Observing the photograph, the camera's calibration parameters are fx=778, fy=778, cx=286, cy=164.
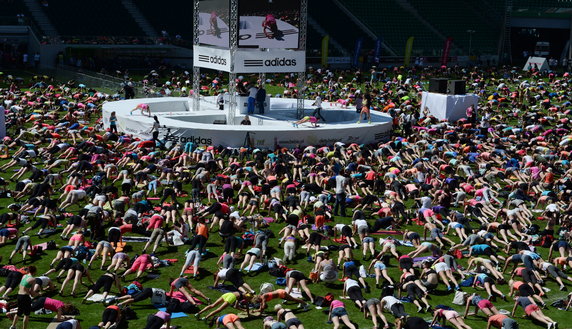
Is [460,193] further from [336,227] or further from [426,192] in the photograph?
[336,227]

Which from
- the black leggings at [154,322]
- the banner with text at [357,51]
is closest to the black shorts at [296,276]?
the black leggings at [154,322]

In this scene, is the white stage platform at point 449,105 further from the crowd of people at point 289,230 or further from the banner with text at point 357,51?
the banner with text at point 357,51

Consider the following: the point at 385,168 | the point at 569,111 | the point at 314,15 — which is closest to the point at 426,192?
the point at 385,168

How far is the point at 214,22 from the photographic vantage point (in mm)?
37094

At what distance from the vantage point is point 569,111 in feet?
148

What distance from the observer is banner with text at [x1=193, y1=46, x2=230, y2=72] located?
1411 inches

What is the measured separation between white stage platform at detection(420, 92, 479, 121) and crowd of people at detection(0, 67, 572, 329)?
5.98 m

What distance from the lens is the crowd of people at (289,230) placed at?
55.2 ft

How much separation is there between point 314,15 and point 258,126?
41.8m

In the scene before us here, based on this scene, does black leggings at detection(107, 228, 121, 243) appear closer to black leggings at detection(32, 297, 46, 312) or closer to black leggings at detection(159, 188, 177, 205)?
black leggings at detection(159, 188, 177, 205)

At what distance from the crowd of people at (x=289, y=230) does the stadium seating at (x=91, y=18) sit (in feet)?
94.2

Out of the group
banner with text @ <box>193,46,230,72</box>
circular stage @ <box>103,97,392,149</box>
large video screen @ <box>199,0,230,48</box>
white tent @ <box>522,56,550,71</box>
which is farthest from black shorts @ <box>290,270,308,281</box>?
white tent @ <box>522,56,550,71</box>

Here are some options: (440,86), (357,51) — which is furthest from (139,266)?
(357,51)

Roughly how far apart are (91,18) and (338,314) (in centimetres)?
5501
